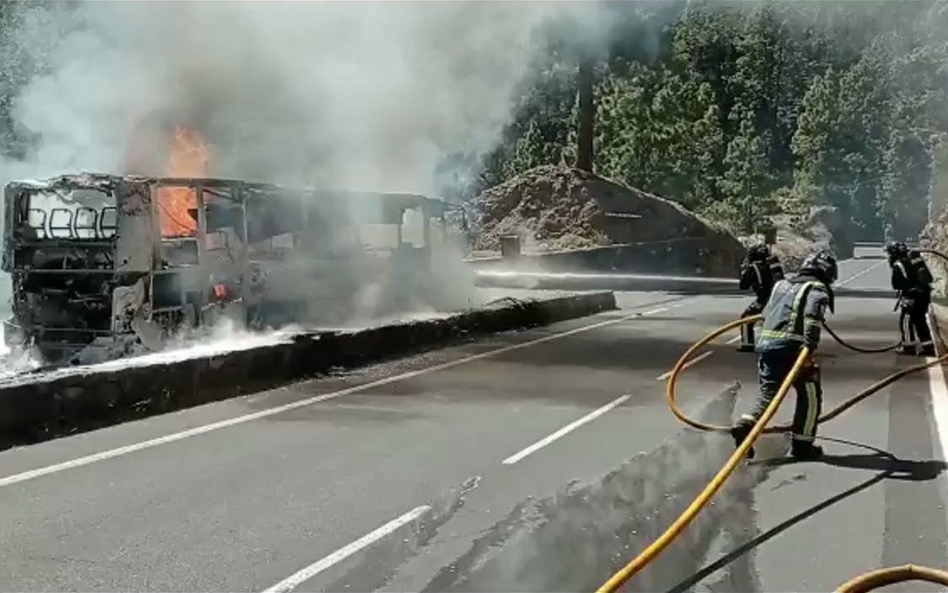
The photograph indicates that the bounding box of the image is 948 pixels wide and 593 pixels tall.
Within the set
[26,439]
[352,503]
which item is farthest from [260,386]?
[352,503]

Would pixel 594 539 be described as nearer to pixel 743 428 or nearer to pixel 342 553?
pixel 342 553

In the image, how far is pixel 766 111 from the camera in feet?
343

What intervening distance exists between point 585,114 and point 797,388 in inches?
1656

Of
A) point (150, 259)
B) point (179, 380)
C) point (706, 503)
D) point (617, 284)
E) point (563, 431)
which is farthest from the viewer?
point (617, 284)

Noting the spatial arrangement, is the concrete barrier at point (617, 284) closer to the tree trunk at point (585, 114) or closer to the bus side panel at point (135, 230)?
the tree trunk at point (585, 114)

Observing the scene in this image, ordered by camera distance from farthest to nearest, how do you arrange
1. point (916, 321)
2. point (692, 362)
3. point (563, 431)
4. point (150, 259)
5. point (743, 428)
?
point (916, 321)
point (692, 362)
point (150, 259)
point (563, 431)
point (743, 428)

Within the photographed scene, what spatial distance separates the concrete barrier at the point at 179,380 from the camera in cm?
966

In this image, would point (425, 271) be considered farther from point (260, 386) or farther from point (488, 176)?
point (488, 176)

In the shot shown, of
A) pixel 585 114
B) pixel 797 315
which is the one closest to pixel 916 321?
pixel 797 315

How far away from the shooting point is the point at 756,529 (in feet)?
22.7

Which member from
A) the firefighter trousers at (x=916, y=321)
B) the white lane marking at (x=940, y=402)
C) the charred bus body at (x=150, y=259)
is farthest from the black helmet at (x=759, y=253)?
the charred bus body at (x=150, y=259)

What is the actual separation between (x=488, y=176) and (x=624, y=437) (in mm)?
56189

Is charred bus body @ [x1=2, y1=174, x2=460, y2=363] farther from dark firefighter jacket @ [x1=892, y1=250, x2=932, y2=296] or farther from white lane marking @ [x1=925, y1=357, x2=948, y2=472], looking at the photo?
white lane marking @ [x1=925, y1=357, x2=948, y2=472]

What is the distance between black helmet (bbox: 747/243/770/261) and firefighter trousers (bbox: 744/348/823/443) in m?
7.34
